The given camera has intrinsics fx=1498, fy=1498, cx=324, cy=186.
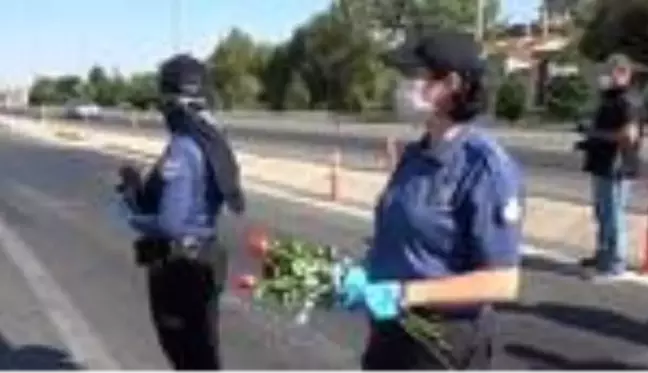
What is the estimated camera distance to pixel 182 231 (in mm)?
5992

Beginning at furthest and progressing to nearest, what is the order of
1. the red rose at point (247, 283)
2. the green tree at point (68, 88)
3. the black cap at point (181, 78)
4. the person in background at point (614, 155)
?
the green tree at point (68, 88)
the person in background at point (614, 155)
the black cap at point (181, 78)
the red rose at point (247, 283)

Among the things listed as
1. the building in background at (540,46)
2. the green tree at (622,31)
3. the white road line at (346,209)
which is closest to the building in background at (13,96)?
the building in background at (540,46)

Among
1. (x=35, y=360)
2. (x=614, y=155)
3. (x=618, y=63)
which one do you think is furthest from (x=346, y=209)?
(x=35, y=360)

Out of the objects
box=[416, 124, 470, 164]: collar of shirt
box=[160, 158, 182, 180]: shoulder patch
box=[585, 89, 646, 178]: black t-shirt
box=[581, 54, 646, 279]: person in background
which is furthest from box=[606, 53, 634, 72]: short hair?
box=[416, 124, 470, 164]: collar of shirt

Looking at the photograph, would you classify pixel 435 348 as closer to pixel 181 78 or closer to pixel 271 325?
pixel 181 78

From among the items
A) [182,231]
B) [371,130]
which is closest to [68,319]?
[182,231]

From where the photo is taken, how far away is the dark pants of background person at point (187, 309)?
20.1 feet

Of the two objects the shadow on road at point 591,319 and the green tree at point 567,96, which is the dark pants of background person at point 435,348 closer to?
the shadow on road at point 591,319

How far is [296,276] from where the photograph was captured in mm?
5070

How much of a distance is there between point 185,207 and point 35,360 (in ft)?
11.8

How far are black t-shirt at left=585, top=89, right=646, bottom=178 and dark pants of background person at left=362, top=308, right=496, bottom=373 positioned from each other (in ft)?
28.2

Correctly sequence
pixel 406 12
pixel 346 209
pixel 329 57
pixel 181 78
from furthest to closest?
pixel 406 12
pixel 329 57
pixel 346 209
pixel 181 78

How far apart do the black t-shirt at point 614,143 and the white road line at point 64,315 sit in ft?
15.4

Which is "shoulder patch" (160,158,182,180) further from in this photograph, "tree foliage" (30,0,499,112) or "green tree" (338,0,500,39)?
"green tree" (338,0,500,39)
